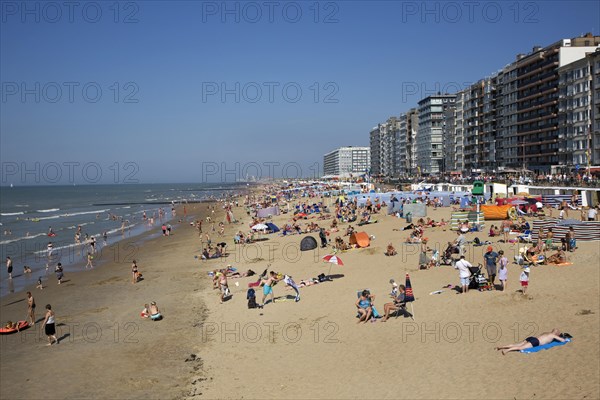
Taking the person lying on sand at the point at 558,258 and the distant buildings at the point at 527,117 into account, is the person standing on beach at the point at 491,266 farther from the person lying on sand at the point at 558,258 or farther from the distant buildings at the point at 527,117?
the distant buildings at the point at 527,117

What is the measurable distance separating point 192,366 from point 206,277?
1042 centimetres

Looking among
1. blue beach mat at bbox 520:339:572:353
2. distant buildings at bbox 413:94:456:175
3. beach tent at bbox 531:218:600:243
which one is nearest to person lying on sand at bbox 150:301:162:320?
blue beach mat at bbox 520:339:572:353

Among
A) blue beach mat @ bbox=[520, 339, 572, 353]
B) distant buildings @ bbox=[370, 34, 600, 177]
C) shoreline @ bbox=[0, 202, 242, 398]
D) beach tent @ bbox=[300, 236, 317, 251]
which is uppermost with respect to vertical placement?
distant buildings @ bbox=[370, 34, 600, 177]

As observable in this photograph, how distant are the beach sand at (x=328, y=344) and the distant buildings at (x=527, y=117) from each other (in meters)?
40.8

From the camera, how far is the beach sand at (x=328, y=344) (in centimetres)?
948

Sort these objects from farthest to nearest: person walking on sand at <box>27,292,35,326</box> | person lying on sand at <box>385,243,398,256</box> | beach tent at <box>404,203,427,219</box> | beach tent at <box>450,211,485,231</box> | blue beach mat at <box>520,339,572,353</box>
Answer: beach tent at <box>404,203,427,219</box>
beach tent at <box>450,211,485,231</box>
person lying on sand at <box>385,243,398,256</box>
person walking on sand at <box>27,292,35,326</box>
blue beach mat at <box>520,339,572,353</box>

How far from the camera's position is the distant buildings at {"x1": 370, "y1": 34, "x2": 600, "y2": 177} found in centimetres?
5134

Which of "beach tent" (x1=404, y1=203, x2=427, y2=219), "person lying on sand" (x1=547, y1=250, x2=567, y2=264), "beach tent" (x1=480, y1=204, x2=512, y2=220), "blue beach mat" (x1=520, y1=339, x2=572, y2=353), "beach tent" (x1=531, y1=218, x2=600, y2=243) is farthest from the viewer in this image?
"beach tent" (x1=404, y1=203, x2=427, y2=219)

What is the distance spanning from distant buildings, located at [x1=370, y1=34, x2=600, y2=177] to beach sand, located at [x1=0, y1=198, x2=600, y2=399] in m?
40.8

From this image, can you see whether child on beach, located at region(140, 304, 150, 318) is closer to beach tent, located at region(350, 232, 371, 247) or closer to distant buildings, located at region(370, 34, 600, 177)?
beach tent, located at region(350, 232, 371, 247)

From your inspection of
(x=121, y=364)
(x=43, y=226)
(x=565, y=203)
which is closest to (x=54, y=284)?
(x=121, y=364)

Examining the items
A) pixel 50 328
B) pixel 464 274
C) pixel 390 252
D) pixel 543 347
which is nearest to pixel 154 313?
pixel 50 328

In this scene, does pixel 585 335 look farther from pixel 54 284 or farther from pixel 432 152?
pixel 432 152

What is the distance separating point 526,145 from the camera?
64562 millimetres
